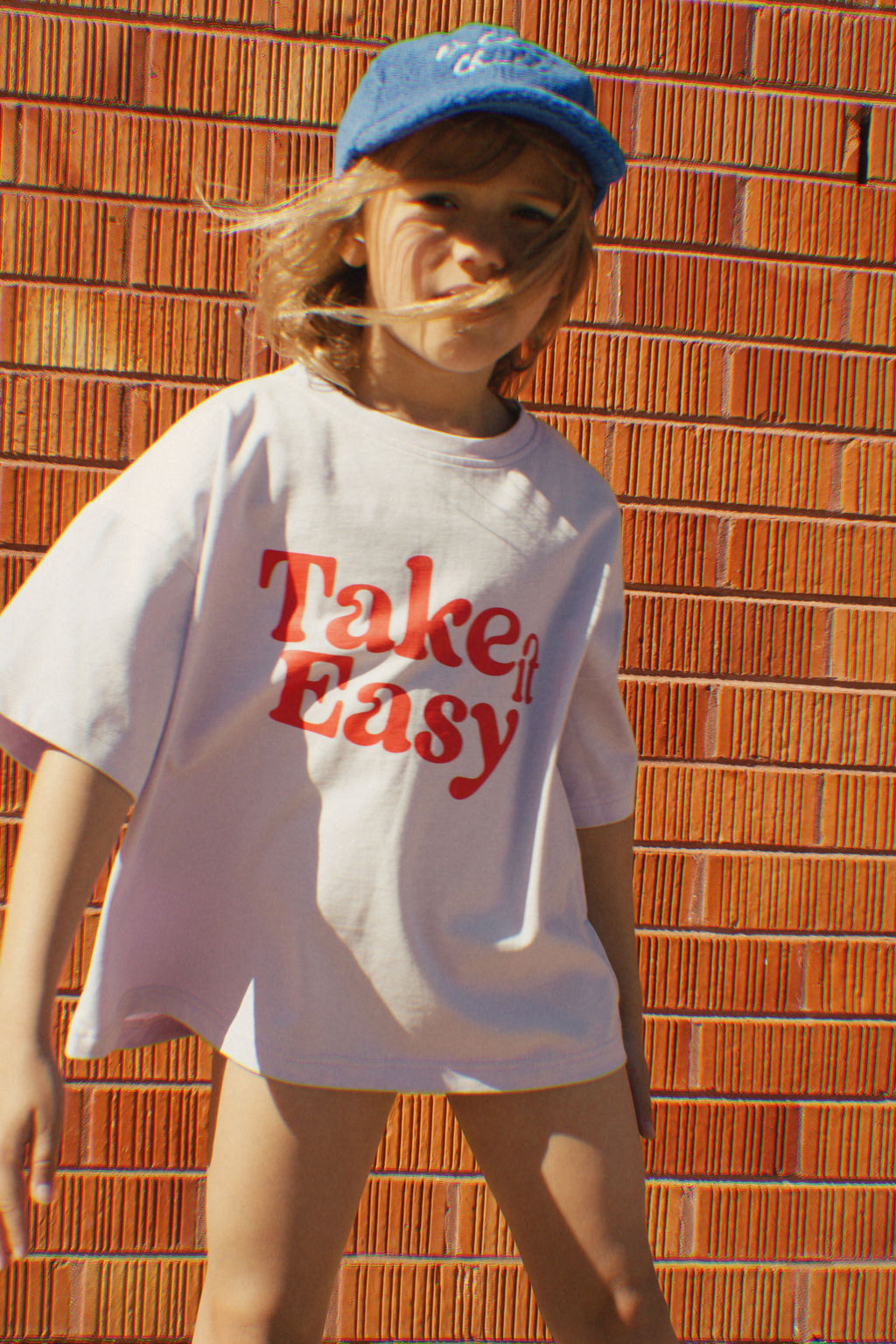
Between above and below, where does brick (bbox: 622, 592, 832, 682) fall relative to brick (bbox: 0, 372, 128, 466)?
below

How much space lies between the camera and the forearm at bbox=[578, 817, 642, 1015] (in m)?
1.25

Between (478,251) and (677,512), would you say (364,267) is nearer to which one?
(478,251)

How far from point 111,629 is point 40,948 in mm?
318

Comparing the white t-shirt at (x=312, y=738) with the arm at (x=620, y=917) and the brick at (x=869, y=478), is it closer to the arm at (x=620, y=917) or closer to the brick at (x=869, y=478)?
the arm at (x=620, y=917)

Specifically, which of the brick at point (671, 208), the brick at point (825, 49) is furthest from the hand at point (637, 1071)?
the brick at point (825, 49)

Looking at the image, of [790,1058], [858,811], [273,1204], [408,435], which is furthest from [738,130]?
[273,1204]

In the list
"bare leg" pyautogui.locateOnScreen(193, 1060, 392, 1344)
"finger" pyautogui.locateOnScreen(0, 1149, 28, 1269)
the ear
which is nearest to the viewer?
"finger" pyautogui.locateOnScreen(0, 1149, 28, 1269)

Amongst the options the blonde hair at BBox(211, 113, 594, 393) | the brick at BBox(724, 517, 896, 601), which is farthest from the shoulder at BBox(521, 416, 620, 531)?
the brick at BBox(724, 517, 896, 601)

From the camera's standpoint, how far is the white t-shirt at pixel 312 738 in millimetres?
959

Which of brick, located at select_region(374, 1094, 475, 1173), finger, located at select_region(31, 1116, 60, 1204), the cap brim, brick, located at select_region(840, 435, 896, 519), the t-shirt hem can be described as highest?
the cap brim

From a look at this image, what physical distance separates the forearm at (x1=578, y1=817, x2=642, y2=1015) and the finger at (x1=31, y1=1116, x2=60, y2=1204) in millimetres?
680

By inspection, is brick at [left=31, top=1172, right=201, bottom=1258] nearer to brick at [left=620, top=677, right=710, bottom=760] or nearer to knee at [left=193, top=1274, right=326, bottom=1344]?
knee at [left=193, top=1274, right=326, bottom=1344]

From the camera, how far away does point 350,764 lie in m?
1.00

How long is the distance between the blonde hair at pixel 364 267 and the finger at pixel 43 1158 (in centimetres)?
84
